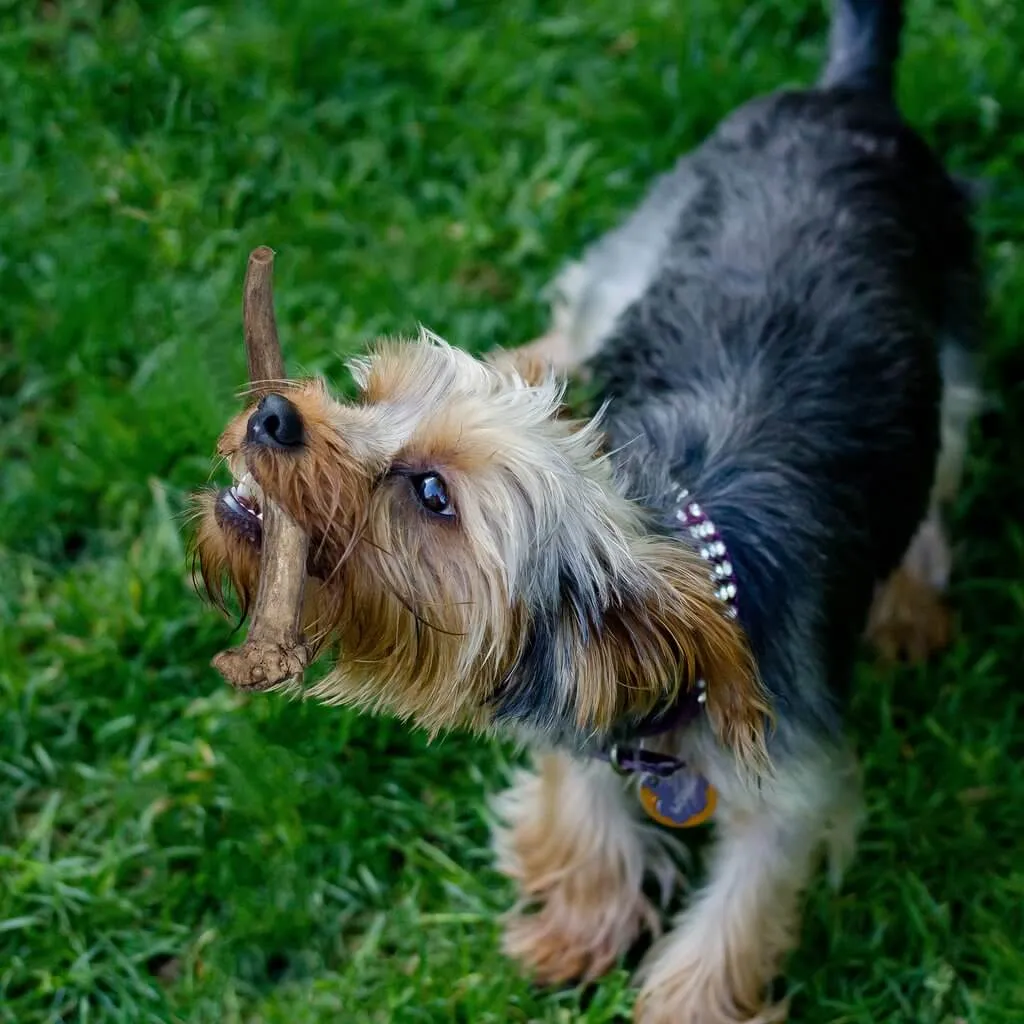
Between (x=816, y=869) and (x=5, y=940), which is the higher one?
(x=816, y=869)

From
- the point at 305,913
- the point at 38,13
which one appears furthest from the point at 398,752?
the point at 38,13

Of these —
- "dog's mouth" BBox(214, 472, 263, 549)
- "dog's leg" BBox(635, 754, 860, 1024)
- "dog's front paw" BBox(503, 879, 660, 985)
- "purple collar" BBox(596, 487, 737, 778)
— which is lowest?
"dog's front paw" BBox(503, 879, 660, 985)

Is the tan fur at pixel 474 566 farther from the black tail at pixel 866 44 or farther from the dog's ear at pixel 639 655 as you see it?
the black tail at pixel 866 44

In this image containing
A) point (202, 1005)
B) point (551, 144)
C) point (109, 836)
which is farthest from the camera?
point (551, 144)

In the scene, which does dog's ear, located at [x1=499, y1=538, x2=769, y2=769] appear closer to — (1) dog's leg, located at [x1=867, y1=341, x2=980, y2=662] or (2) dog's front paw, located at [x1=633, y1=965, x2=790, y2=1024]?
(2) dog's front paw, located at [x1=633, y1=965, x2=790, y2=1024]

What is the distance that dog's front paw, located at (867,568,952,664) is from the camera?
4781mm

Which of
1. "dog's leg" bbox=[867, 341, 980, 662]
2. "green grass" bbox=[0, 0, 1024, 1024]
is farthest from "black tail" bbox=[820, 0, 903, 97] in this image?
"green grass" bbox=[0, 0, 1024, 1024]

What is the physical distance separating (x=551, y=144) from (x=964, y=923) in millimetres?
3486

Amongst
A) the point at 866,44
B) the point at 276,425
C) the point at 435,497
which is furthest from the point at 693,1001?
the point at 866,44

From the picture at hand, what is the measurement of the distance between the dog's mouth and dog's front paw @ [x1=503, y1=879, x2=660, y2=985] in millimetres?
1799

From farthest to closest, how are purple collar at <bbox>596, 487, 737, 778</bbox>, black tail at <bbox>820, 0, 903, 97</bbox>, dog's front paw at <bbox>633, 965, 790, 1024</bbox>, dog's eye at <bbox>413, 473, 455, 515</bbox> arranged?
1. black tail at <bbox>820, 0, 903, 97</bbox>
2. dog's front paw at <bbox>633, 965, 790, 1024</bbox>
3. purple collar at <bbox>596, 487, 737, 778</bbox>
4. dog's eye at <bbox>413, 473, 455, 515</bbox>

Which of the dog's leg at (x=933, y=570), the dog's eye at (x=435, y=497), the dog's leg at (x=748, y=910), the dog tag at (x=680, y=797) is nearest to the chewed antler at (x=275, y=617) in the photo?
the dog's eye at (x=435, y=497)

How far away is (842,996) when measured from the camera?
13.5 ft

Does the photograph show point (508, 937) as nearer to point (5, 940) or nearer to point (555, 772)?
point (555, 772)
